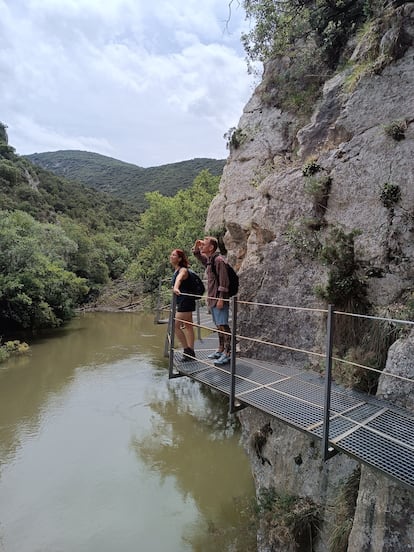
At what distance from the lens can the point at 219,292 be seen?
5586 mm

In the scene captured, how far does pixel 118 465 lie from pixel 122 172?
10432cm

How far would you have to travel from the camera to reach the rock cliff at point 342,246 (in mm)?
4477

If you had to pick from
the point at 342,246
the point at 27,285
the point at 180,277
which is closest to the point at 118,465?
the point at 180,277

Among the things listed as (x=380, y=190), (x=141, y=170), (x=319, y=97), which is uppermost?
(x=141, y=170)

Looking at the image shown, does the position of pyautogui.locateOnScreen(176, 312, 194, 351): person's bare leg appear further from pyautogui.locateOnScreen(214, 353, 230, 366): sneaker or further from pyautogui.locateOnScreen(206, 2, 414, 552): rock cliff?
pyautogui.locateOnScreen(206, 2, 414, 552): rock cliff

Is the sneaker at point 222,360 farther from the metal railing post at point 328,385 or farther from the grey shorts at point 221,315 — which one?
the metal railing post at point 328,385

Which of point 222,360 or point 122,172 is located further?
point 122,172

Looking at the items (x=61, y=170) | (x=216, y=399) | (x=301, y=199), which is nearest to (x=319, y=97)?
(x=301, y=199)

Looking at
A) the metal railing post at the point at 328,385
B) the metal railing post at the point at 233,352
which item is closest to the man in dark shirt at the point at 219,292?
the metal railing post at the point at 233,352

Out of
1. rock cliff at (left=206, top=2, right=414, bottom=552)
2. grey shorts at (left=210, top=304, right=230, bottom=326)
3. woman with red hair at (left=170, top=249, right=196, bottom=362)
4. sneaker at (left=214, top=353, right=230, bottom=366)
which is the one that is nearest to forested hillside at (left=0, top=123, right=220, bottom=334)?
rock cliff at (left=206, top=2, right=414, bottom=552)

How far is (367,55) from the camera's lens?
6.82 m

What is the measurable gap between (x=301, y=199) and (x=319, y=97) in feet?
10.8

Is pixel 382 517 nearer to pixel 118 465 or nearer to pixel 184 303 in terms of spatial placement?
pixel 184 303

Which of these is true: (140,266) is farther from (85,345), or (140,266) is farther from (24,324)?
(24,324)
